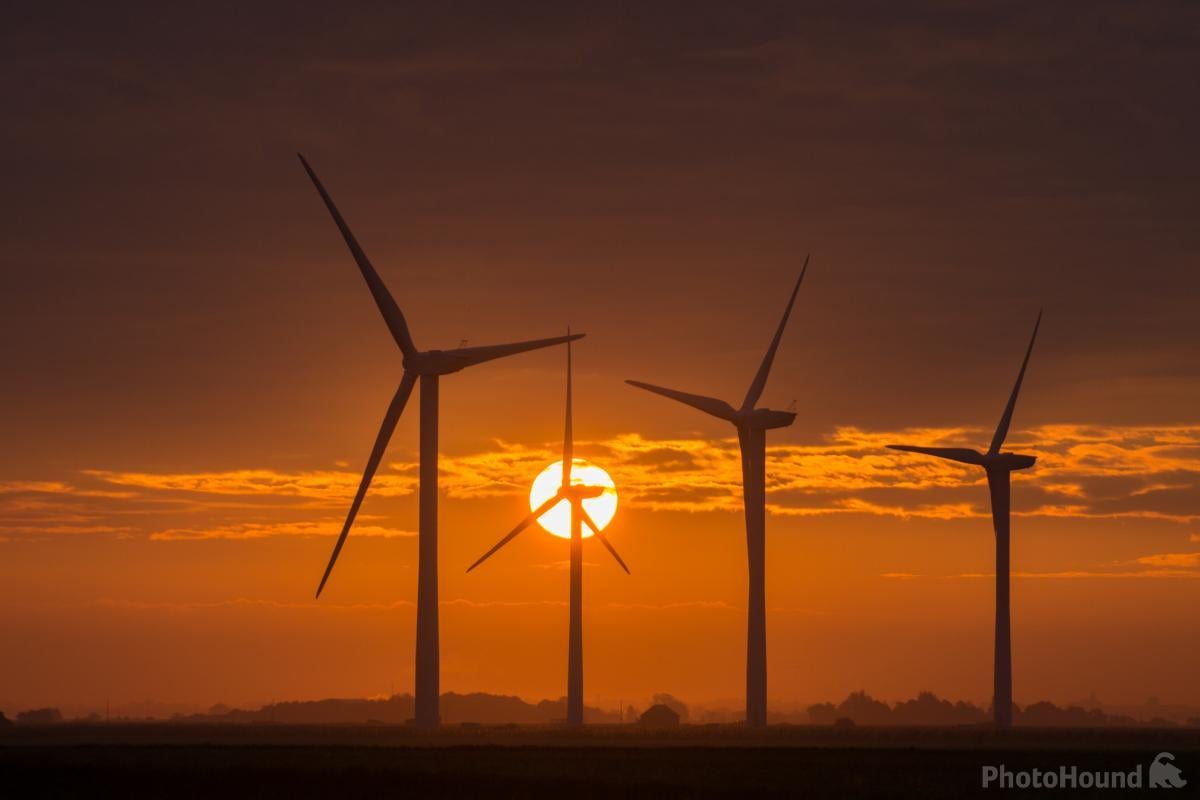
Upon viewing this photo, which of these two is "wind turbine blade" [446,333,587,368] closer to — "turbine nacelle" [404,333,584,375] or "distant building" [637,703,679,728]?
"turbine nacelle" [404,333,584,375]

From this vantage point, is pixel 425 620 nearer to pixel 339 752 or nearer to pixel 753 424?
pixel 339 752

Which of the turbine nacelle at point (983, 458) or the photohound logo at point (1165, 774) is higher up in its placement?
the turbine nacelle at point (983, 458)

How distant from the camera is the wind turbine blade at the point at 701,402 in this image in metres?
153

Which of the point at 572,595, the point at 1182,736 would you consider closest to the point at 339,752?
the point at 572,595

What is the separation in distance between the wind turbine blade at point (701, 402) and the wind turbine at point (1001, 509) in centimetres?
1688

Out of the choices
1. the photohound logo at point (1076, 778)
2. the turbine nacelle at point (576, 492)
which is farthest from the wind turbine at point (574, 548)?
the photohound logo at point (1076, 778)

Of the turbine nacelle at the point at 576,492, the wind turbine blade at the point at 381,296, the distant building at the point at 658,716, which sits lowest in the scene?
the distant building at the point at 658,716

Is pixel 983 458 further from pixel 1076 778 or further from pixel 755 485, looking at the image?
pixel 1076 778

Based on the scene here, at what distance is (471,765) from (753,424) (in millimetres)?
Answer: 61194

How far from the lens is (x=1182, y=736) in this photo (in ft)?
495

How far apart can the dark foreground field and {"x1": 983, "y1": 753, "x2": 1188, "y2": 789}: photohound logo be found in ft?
3.67

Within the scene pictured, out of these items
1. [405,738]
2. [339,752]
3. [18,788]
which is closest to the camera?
[18,788]

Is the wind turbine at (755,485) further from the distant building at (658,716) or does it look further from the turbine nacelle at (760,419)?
the distant building at (658,716)

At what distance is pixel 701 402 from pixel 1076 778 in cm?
6224
